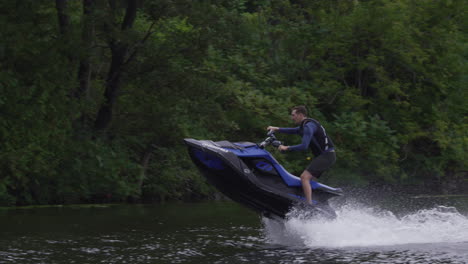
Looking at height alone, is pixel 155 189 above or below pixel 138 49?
below

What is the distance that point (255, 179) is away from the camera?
31.2 ft

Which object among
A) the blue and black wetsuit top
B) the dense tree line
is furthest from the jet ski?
the dense tree line

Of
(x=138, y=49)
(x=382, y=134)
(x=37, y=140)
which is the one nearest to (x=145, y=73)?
(x=138, y=49)

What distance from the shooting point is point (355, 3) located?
971 inches

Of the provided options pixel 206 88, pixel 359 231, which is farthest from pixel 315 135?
pixel 206 88

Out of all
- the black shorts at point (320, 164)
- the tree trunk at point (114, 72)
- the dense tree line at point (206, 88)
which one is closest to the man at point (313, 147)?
the black shorts at point (320, 164)

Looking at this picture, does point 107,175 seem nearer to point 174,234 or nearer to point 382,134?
point 174,234

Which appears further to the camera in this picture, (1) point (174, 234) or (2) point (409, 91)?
(2) point (409, 91)

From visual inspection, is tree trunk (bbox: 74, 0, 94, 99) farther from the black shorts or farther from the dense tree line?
the black shorts

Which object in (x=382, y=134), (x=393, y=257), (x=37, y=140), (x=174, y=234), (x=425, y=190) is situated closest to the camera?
(x=393, y=257)

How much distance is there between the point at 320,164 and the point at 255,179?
103cm

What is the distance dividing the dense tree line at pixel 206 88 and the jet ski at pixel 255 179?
Answer: 6.14m

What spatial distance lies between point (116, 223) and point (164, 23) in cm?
682

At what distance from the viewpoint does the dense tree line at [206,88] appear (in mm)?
15328
